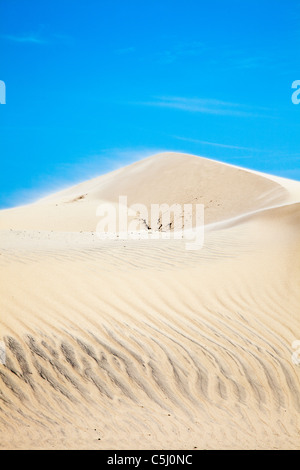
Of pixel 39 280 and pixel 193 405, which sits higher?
pixel 39 280

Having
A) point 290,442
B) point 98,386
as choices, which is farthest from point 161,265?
point 290,442

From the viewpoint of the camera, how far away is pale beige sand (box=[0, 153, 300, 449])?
4.29 metres

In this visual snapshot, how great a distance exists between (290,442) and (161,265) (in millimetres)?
4233

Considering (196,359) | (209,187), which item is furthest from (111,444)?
(209,187)

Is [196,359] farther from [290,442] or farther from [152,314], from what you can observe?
[290,442]

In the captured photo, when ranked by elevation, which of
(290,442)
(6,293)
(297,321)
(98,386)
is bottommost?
(290,442)

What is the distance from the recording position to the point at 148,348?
5359 millimetres

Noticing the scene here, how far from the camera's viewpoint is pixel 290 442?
4246mm

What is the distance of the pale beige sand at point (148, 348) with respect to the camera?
14.1 feet
